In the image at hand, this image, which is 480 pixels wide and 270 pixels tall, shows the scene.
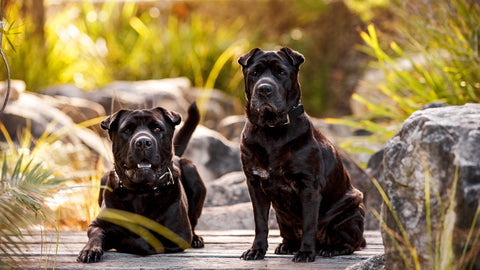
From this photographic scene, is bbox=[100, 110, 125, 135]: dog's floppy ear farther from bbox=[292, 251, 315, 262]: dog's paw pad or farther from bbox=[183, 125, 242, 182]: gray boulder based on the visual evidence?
bbox=[183, 125, 242, 182]: gray boulder

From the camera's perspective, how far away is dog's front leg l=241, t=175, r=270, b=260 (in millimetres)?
3893

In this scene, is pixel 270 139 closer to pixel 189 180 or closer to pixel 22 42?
pixel 189 180

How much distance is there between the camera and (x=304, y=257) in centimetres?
377

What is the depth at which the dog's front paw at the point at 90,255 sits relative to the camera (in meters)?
3.79

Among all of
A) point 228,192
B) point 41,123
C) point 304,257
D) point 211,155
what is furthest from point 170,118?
point 41,123

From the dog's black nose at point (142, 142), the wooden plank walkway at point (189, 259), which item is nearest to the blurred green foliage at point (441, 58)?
the wooden plank walkway at point (189, 259)

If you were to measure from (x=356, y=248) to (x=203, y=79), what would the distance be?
8889mm

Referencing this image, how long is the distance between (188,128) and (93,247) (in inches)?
63.1

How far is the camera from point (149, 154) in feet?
12.8

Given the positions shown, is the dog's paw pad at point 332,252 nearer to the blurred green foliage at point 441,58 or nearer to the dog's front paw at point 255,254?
the dog's front paw at point 255,254

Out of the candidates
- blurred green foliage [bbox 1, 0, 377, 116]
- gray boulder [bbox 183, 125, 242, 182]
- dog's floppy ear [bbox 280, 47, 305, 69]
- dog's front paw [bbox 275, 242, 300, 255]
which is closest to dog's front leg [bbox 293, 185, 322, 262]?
dog's front paw [bbox 275, 242, 300, 255]

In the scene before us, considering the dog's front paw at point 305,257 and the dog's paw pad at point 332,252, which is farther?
the dog's paw pad at point 332,252

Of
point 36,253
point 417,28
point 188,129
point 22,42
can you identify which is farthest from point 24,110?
point 417,28

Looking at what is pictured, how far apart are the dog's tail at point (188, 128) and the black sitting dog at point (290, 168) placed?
3.77 ft
